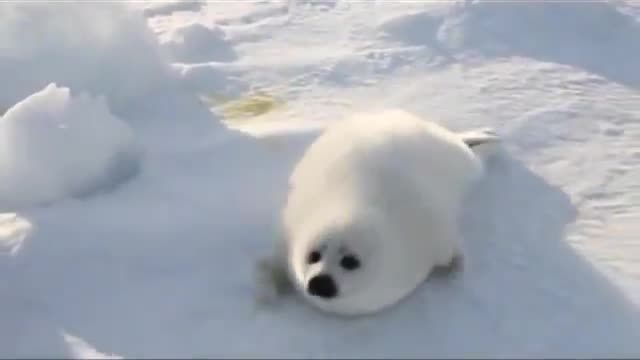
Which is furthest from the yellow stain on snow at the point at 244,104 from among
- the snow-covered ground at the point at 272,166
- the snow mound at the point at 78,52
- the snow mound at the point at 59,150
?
the snow mound at the point at 59,150

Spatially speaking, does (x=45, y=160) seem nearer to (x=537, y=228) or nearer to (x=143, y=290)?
(x=143, y=290)

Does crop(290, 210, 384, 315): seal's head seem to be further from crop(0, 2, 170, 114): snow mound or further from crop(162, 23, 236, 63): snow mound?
crop(162, 23, 236, 63): snow mound

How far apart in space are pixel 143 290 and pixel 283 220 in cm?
33

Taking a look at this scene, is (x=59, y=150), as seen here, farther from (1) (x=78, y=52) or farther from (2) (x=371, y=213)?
(2) (x=371, y=213)

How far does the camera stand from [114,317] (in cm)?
239

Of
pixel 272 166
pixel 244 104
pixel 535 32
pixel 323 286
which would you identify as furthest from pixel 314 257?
pixel 535 32

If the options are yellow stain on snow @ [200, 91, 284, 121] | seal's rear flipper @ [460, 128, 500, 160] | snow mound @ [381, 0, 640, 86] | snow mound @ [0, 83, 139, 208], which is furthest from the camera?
snow mound @ [381, 0, 640, 86]

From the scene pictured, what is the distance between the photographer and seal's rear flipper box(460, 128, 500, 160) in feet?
9.84

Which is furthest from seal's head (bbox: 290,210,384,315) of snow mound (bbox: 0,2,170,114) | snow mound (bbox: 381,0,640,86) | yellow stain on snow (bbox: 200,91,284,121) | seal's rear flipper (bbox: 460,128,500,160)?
snow mound (bbox: 381,0,640,86)

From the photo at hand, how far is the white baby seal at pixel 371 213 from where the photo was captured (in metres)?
2.29

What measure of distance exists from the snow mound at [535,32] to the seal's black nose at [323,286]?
1524mm

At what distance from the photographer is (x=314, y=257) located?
91.2 inches

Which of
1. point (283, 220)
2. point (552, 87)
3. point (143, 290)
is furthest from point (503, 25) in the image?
point (143, 290)

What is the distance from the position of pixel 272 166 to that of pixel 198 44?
0.91 metres
